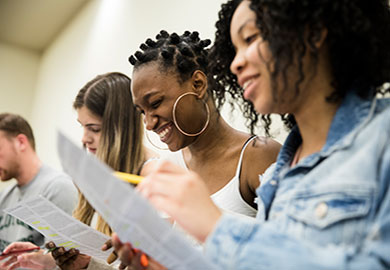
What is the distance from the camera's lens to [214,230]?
0.53m

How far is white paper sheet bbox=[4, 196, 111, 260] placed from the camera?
2.84ft

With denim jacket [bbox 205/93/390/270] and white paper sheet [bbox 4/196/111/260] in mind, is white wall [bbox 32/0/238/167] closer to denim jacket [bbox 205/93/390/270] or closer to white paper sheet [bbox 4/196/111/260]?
white paper sheet [bbox 4/196/111/260]

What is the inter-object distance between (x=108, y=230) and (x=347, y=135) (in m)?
0.99

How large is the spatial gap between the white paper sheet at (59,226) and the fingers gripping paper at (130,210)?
33 cm

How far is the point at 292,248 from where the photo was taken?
1.58 feet

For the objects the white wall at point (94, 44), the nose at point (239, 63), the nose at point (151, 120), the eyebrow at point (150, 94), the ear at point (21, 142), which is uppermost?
the white wall at point (94, 44)

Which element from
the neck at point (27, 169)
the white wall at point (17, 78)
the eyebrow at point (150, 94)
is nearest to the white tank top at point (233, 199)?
the eyebrow at point (150, 94)

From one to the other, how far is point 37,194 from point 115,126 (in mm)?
595

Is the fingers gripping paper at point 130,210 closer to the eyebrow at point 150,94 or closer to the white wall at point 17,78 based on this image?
the eyebrow at point 150,94

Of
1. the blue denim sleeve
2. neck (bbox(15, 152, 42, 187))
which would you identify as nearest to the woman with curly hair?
the blue denim sleeve

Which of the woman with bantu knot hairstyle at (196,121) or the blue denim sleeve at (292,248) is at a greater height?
the woman with bantu knot hairstyle at (196,121)

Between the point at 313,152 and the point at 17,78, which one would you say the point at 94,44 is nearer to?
the point at 17,78

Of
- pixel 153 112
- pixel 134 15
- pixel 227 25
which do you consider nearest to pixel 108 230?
pixel 153 112

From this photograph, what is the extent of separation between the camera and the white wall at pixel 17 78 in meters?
4.44
